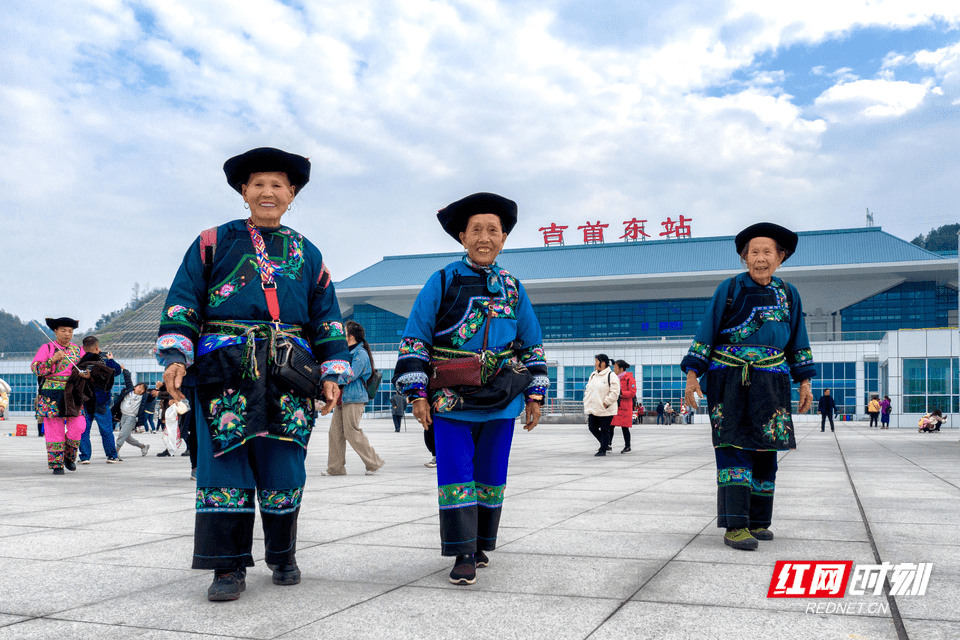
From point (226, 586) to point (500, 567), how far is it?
128cm

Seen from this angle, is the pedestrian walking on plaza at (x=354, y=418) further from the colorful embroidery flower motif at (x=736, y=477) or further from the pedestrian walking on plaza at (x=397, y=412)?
A: the pedestrian walking on plaza at (x=397, y=412)

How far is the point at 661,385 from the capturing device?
49969 mm

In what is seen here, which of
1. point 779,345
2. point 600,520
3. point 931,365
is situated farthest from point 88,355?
point 931,365

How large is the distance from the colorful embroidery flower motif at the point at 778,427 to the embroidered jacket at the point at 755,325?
0.30 metres

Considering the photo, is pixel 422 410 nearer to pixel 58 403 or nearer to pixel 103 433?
pixel 58 403

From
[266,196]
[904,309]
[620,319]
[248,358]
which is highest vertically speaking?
[904,309]

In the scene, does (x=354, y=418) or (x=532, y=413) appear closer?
(x=532, y=413)

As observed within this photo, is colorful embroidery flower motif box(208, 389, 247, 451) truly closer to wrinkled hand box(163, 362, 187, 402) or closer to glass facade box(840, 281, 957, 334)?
wrinkled hand box(163, 362, 187, 402)

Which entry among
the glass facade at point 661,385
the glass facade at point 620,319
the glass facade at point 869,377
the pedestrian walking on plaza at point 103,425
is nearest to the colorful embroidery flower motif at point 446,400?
the pedestrian walking on plaza at point 103,425

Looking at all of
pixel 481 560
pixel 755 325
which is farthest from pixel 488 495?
pixel 755 325

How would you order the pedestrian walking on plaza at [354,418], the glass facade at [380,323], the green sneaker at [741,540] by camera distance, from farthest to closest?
the glass facade at [380,323] < the pedestrian walking on plaza at [354,418] < the green sneaker at [741,540]

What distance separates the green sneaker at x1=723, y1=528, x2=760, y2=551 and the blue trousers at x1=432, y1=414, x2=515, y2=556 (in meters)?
1.39

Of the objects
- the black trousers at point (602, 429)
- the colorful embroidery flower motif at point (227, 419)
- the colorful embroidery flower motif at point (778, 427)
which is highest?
the colorful embroidery flower motif at point (227, 419)

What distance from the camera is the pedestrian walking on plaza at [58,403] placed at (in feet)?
30.8
